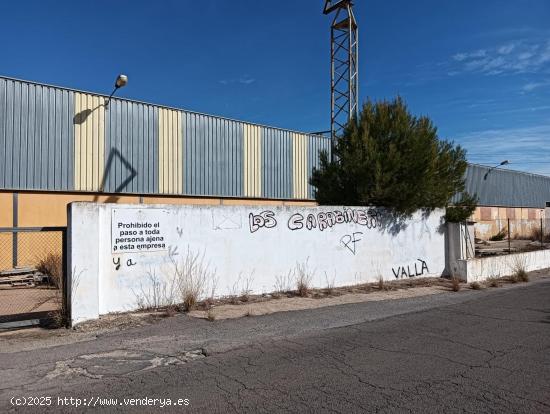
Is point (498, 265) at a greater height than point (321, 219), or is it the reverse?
point (321, 219)

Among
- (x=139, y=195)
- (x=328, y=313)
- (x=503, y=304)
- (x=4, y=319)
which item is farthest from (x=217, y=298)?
(x=139, y=195)

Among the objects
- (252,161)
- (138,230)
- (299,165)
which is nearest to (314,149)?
(299,165)

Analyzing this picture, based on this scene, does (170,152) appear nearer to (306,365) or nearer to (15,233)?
(15,233)

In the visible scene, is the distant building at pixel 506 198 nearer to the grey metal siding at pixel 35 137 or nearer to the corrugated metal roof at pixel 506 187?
the corrugated metal roof at pixel 506 187

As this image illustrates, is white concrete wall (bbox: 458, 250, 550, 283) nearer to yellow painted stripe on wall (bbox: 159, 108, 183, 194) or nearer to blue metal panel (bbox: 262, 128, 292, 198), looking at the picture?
blue metal panel (bbox: 262, 128, 292, 198)

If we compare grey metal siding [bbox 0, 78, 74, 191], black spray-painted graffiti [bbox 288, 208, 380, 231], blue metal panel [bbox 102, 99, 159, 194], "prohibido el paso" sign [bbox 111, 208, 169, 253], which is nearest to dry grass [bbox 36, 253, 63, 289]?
grey metal siding [bbox 0, 78, 74, 191]

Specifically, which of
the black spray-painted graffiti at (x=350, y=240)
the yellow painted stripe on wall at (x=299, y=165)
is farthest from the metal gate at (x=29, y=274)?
the yellow painted stripe on wall at (x=299, y=165)

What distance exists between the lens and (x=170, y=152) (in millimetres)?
20047

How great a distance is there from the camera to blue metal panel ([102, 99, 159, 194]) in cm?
1838

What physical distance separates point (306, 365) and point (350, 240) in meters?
7.77

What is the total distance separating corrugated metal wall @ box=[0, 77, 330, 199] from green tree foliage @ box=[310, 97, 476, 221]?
7.28m

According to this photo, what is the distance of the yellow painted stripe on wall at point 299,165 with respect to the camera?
82.0 feet

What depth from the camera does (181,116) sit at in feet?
67.2

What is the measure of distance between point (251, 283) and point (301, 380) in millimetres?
6107
